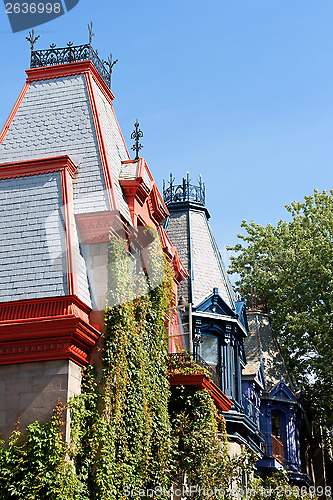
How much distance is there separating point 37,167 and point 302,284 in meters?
24.9

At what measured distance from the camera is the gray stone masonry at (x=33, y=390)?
12984 mm

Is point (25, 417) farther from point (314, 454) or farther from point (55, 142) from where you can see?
point (314, 454)

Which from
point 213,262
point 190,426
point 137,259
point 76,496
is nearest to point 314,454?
point 213,262

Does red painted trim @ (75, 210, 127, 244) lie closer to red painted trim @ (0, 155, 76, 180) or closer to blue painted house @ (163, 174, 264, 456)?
red painted trim @ (0, 155, 76, 180)

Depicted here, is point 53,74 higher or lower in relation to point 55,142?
higher

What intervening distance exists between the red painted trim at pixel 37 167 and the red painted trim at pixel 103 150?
79 cm

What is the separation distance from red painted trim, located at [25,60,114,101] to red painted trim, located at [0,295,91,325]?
8.23m

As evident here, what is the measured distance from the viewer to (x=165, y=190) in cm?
2945

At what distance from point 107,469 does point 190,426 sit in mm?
5723

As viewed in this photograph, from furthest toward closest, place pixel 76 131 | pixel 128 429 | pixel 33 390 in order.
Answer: pixel 76 131
pixel 128 429
pixel 33 390

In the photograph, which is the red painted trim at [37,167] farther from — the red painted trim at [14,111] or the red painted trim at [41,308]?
the red painted trim at [41,308]

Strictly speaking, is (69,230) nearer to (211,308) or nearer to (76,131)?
(76,131)

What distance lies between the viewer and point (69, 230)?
14734mm

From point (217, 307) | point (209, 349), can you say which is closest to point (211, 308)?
point (217, 307)
